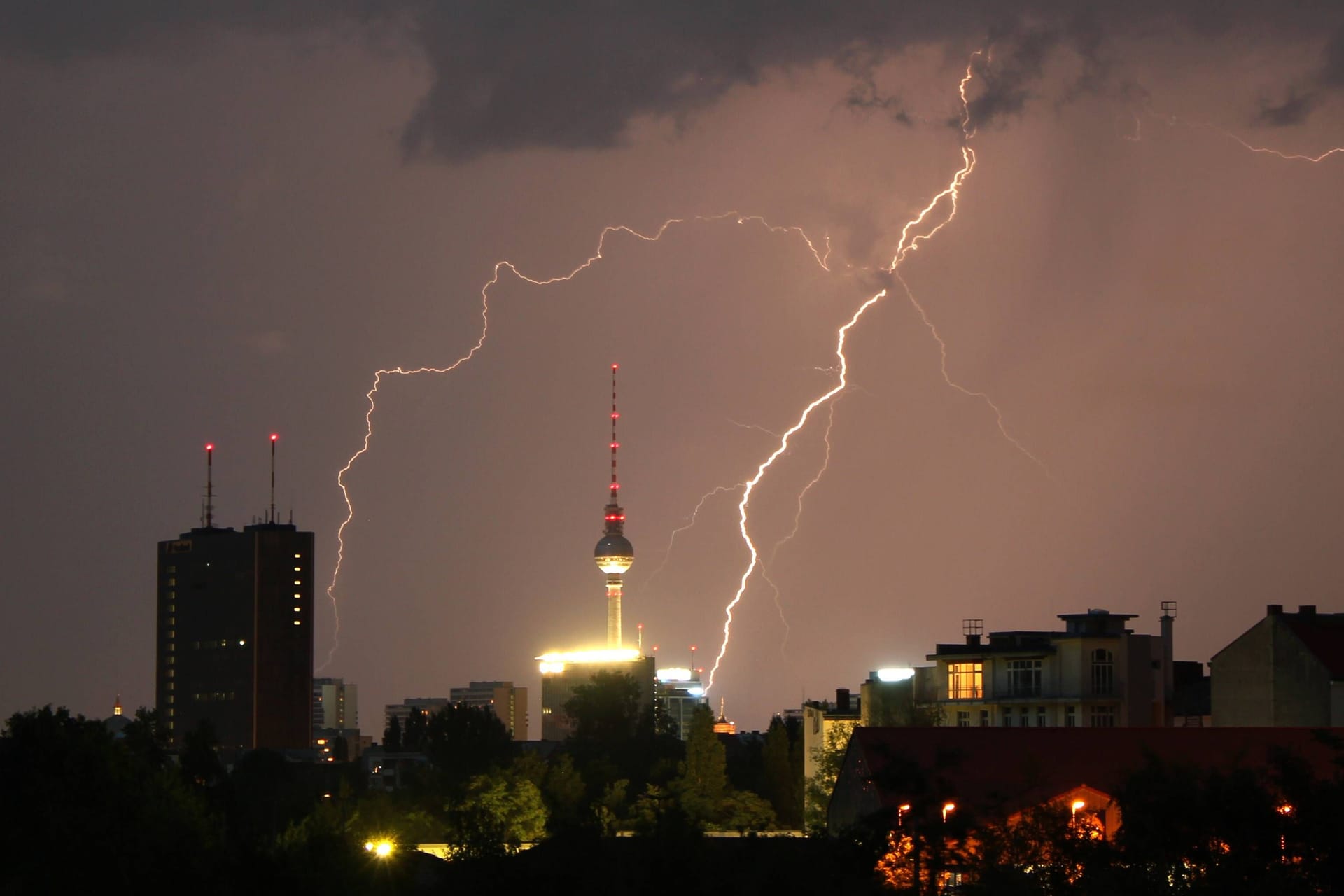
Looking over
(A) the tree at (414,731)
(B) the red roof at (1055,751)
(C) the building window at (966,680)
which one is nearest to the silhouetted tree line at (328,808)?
(B) the red roof at (1055,751)

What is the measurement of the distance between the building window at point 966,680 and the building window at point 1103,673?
4504mm

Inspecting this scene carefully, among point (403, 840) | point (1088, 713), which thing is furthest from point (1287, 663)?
point (403, 840)

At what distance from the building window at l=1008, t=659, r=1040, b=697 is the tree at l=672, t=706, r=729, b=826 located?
14.3 m

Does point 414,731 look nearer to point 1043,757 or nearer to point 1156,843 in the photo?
point 1043,757

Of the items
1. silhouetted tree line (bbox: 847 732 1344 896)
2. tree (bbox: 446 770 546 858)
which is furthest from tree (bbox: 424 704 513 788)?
silhouetted tree line (bbox: 847 732 1344 896)

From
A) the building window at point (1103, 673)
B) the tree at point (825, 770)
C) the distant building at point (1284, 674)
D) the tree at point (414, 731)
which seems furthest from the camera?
the tree at point (414, 731)

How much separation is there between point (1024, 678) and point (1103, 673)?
9.39 ft

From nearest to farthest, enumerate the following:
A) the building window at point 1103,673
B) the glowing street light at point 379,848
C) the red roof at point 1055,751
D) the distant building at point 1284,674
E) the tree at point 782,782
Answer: the red roof at point 1055,751
the glowing street light at point 379,848
the distant building at point 1284,674
the building window at point 1103,673
the tree at point 782,782

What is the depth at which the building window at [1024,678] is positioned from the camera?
3012 inches

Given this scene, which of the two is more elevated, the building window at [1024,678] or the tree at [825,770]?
the building window at [1024,678]

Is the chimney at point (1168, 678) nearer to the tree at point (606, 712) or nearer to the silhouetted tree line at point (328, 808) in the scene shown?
the silhouetted tree line at point (328, 808)

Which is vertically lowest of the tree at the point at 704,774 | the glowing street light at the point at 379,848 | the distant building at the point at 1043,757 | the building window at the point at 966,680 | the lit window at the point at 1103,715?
the glowing street light at the point at 379,848

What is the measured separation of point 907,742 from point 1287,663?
1395cm

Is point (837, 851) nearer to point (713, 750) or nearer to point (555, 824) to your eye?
point (555, 824)
